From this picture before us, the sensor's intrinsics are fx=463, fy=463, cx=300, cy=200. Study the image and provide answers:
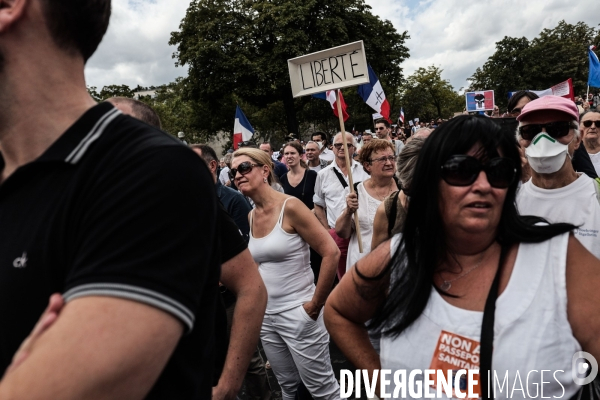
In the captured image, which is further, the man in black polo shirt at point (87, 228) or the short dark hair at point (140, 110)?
the short dark hair at point (140, 110)

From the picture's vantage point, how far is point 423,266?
1.90m

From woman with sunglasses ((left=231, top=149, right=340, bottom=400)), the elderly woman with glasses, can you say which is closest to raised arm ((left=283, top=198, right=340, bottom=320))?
woman with sunglasses ((left=231, top=149, right=340, bottom=400))

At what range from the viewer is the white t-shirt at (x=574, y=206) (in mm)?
2727

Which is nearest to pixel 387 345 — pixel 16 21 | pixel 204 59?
pixel 16 21

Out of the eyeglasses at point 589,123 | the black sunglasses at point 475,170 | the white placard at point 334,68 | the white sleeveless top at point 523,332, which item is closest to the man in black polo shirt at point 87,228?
the white sleeveless top at point 523,332

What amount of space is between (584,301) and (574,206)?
4.81 ft

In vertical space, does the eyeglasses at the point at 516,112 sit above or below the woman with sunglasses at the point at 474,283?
above

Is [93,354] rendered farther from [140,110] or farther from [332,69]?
[332,69]

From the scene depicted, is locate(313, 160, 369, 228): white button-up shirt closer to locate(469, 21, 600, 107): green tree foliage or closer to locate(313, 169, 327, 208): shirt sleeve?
locate(313, 169, 327, 208): shirt sleeve

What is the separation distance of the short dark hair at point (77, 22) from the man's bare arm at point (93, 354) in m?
0.58

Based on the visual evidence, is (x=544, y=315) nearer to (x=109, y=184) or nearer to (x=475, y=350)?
(x=475, y=350)

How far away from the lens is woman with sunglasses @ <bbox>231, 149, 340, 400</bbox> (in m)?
3.38

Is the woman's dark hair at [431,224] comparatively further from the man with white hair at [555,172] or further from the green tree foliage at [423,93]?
the green tree foliage at [423,93]

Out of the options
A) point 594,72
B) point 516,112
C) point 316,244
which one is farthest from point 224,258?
point 594,72
